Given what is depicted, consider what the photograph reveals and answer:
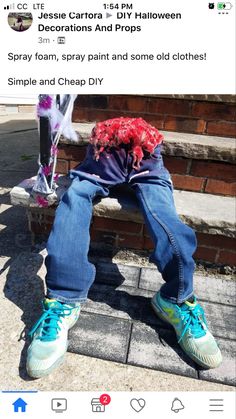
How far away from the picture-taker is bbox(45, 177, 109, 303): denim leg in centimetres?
143

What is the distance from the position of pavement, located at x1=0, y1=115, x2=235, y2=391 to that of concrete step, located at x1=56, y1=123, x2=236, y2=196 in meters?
0.58

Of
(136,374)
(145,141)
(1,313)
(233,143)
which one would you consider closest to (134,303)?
(136,374)

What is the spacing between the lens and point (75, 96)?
2041 millimetres
